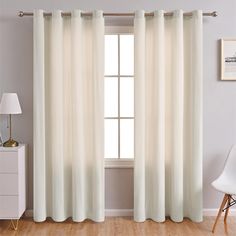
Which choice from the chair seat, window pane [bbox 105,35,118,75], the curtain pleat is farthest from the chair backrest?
the curtain pleat

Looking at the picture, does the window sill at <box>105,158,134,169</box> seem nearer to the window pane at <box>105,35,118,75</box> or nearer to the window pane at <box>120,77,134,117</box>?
the window pane at <box>120,77,134,117</box>

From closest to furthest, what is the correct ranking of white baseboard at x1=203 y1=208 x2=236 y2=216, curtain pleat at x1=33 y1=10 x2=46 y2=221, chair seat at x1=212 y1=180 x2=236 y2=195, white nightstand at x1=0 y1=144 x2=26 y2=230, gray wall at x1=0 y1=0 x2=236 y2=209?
1. chair seat at x1=212 y1=180 x2=236 y2=195
2. white nightstand at x1=0 y1=144 x2=26 y2=230
3. curtain pleat at x1=33 y1=10 x2=46 y2=221
4. gray wall at x1=0 y1=0 x2=236 y2=209
5. white baseboard at x1=203 y1=208 x2=236 y2=216

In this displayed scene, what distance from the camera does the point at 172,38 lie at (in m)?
3.70

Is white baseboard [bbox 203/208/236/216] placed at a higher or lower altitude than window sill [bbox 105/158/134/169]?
lower

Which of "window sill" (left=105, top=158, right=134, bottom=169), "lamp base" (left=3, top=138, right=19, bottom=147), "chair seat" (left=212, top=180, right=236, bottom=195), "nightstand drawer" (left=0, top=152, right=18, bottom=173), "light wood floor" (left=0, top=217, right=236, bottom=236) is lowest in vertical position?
"light wood floor" (left=0, top=217, right=236, bottom=236)

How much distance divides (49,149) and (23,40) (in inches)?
45.2

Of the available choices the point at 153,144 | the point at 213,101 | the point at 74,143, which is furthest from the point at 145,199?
the point at 213,101

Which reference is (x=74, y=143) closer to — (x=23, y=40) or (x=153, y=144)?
(x=153, y=144)

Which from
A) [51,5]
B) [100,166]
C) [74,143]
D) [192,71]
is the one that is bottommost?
[100,166]

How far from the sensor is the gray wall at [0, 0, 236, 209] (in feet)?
12.5

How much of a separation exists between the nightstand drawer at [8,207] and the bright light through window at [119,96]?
106cm

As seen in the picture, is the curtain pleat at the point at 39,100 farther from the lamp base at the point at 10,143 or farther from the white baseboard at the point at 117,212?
the white baseboard at the point at 117,212

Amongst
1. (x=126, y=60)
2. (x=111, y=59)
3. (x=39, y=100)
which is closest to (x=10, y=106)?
(x=39, y=100)

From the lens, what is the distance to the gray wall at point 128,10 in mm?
3797
